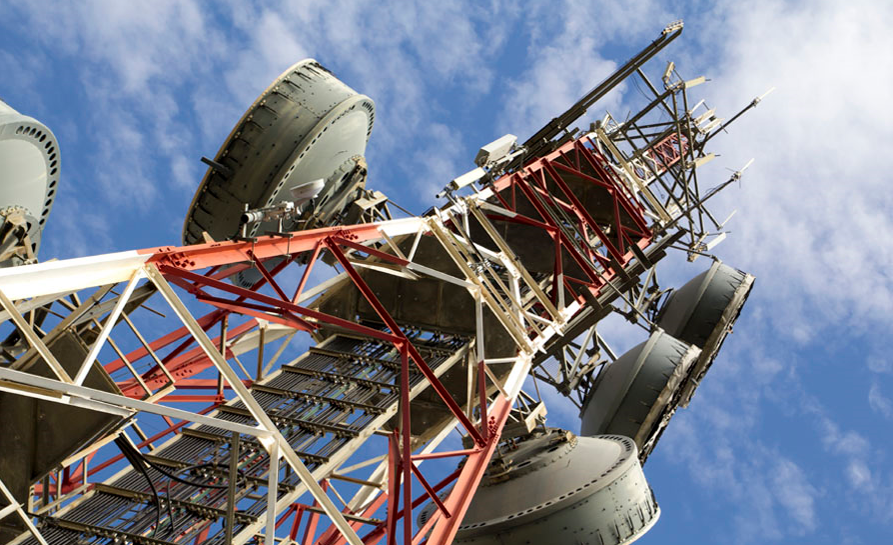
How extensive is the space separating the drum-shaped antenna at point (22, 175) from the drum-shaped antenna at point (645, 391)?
1416 centimetres

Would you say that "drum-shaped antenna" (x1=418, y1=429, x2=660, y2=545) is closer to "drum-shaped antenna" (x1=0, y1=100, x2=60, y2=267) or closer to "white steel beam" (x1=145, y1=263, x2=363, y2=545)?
"white steel beam" (x1=145, y1=263, x2=363, y2=545)

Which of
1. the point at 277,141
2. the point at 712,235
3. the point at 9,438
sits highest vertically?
the point at 277,141

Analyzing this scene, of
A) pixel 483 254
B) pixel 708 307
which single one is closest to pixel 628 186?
pixel 708 307

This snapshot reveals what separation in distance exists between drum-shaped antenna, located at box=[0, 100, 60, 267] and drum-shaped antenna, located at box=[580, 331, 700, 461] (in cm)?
1416

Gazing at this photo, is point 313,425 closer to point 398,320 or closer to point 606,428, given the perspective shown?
point 398,320

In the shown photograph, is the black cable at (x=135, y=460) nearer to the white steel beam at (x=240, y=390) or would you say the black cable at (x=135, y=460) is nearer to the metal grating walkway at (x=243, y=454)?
the metal grating walkway at (x=243, y=454)

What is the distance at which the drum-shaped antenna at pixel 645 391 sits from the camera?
22.2 m

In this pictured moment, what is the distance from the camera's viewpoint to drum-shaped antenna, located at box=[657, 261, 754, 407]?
26328mm

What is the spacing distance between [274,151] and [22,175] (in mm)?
4570

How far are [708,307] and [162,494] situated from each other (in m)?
19.7

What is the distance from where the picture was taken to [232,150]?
17.5 meters

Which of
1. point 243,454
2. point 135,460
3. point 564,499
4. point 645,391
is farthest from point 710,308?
point 135,460

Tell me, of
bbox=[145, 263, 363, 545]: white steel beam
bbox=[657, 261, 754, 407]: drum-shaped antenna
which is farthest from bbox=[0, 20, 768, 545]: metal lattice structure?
bbox=[657, 261, 754, 407]: drum-shaped antenna

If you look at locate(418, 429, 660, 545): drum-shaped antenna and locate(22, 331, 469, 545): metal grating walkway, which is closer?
locate(22, 331, 469, 545): metal grating walkway
